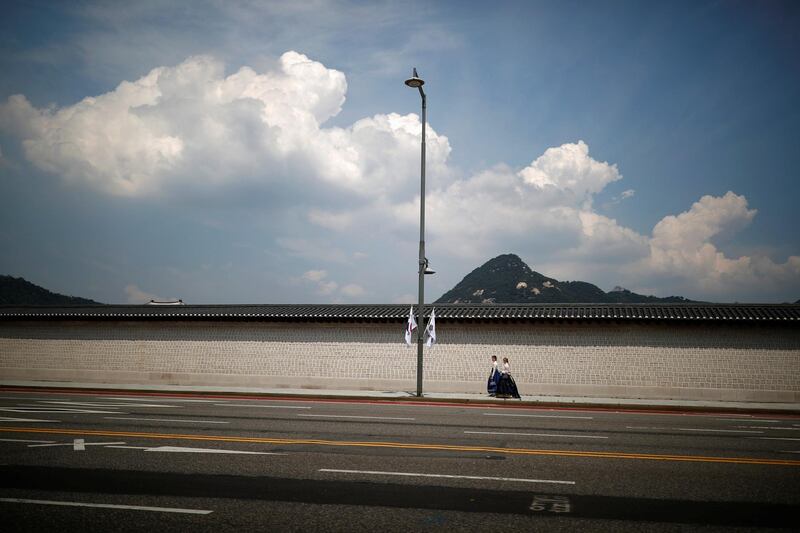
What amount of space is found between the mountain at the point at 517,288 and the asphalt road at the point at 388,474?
9848cm

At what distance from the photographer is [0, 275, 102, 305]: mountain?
242 ft

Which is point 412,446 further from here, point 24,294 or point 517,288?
point 517,288

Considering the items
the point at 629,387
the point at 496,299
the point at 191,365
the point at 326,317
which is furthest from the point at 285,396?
the point at 496,299

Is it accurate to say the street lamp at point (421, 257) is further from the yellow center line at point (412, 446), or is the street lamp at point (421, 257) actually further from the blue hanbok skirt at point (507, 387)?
the yellow center line at point (412, 446)

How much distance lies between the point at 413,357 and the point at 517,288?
9734 centimetres

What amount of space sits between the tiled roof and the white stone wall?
18.0 inches

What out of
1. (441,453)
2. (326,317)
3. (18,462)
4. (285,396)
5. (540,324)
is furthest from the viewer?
Result: (326,317)

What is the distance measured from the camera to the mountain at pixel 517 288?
4471 inches

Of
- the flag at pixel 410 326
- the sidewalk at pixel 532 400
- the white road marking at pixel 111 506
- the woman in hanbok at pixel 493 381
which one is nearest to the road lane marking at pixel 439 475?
the white road marking at pixel 111 506

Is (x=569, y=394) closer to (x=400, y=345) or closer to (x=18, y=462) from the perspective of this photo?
(x=400, y=345)

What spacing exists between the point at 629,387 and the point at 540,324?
4.18 meters

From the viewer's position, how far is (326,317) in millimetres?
26516

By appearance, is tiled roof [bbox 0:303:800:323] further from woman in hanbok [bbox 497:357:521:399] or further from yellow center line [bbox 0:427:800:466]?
yellow center line [bbox 0:427:800:466]

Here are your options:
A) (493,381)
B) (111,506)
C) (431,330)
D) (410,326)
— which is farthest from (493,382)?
(111,506)
